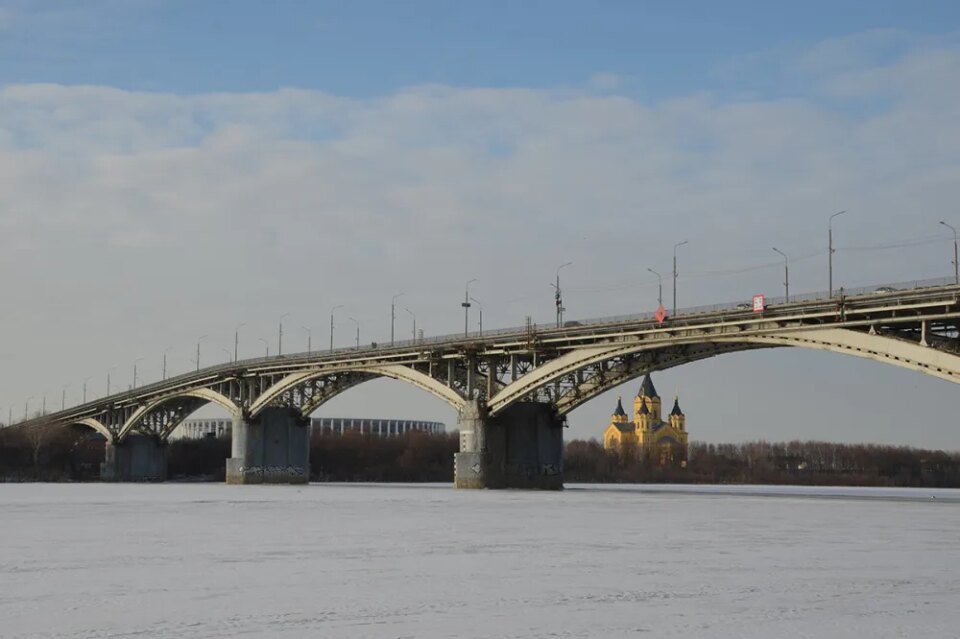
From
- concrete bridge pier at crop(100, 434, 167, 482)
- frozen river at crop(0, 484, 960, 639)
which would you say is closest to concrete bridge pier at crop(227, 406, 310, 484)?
concrete bridge pier at crop(100, 434, 167, 482)

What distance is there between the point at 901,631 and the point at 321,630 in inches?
285

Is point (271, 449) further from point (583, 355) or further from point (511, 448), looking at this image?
point (583, 355)

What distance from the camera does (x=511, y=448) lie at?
273 ft

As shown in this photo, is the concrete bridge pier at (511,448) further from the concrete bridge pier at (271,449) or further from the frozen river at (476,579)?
the frozen river at (476,579)

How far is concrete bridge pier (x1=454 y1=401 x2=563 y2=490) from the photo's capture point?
81.6 metres

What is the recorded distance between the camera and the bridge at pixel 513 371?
5450cm

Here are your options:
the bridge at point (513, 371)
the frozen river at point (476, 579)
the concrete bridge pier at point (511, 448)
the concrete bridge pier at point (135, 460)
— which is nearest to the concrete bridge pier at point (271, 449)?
the bridge at point (513, 371)

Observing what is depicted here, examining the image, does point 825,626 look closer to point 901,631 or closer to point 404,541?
point 901,631

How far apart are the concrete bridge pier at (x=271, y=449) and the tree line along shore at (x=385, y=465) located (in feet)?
111

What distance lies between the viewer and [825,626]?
51.7 feet

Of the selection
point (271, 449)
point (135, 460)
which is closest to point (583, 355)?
point (271, 449)

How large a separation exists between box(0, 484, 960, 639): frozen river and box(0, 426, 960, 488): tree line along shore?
112 m

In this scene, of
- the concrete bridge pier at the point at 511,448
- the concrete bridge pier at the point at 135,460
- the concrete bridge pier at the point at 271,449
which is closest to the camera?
the concrete bridge pier at the point at 511,448

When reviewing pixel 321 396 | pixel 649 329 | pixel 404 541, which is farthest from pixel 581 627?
pixel 321 396
